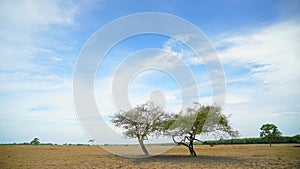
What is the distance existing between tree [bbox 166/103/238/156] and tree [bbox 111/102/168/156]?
2.33m

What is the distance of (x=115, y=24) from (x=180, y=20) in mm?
5836

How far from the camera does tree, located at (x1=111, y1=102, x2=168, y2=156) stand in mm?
37062

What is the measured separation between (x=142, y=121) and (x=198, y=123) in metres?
8.64

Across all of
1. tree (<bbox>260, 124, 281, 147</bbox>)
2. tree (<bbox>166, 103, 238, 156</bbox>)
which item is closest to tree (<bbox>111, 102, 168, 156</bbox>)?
tree (<bbox>166, 103, 238, 156</bbox>)

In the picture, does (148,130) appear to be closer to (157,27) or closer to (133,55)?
(133,55)

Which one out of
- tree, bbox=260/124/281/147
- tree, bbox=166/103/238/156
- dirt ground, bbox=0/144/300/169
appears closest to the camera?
dirt ground, bbox=0/144/300/169

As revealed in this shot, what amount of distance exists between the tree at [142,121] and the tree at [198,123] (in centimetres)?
233

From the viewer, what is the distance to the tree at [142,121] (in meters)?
37.1

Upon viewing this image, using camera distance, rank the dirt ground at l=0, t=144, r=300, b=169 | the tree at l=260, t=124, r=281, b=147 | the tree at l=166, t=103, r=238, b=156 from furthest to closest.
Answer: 1. the tree at l=260, t=124, r=281, b=147
2. the tree at l=166, t=103, r=238, b=156
3. the dirt ground at l=0, t=144, r=300, b=169

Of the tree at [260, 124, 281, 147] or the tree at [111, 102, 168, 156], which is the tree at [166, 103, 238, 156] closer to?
the tree at [111, 102, 168, 156]

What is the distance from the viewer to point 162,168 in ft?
72.0

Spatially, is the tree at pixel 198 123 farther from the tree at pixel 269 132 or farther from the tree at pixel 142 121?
the tree at pixel 269 132

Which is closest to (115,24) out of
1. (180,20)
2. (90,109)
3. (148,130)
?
(180,20)

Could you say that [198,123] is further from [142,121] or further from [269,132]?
[269,132]
